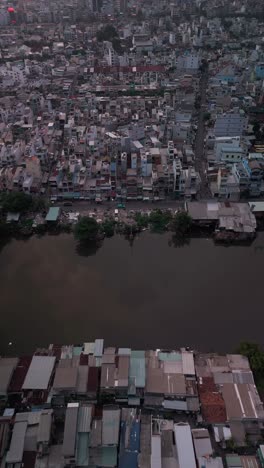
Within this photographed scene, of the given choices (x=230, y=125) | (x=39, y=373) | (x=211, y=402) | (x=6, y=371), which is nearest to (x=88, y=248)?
(x=39, y=373)

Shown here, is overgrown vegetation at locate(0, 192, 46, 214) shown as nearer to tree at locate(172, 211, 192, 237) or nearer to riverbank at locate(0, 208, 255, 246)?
riverbank at locate(0, 208, 255, 246)

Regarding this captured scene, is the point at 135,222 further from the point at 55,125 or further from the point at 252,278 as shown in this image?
the point at 55,125

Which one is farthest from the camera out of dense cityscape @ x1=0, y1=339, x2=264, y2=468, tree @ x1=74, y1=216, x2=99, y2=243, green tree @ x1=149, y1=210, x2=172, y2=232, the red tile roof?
green tree @ x1=149, y1=210, x2=172, y2=232

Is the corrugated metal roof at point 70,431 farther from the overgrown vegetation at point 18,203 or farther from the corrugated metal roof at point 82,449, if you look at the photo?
the overgrown vegetation at point 18,203

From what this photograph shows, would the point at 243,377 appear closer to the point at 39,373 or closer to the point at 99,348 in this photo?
the point at 99,348

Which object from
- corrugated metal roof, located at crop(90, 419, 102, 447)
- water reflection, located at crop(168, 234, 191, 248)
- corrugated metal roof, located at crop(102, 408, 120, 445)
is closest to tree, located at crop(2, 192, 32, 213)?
water reflection, located at crop(168, 234, 191, 248)

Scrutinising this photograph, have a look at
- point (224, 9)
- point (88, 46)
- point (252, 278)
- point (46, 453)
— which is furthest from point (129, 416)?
point (224, 9)
